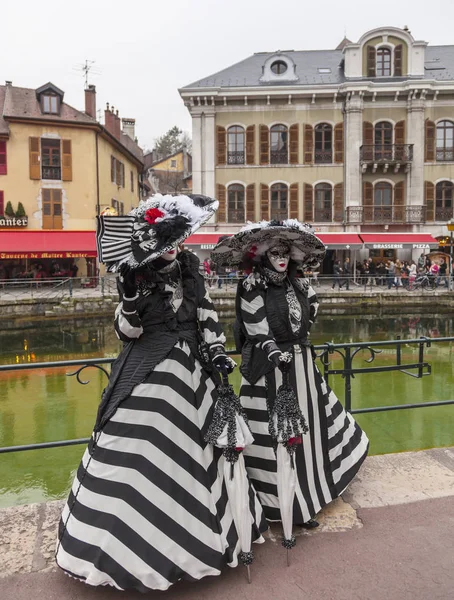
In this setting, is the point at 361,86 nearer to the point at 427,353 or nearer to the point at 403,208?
the point at 403,208

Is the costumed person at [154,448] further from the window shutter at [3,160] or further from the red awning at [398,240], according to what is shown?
the window shutter at [3,160]

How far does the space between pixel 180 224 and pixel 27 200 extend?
25817 millimetres

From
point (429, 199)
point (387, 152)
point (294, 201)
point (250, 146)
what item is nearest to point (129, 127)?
point (250, 146)

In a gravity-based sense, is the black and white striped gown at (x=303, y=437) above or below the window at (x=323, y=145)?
below

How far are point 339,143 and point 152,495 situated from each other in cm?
2699

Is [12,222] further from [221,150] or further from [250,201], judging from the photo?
[250,201]

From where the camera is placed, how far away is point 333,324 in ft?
60.4

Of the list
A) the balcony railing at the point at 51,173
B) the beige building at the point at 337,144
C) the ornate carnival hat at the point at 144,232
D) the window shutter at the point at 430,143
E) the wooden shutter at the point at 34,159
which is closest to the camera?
the ornate carnival hat at the point at 144,232

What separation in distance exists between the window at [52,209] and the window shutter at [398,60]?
62.4ft

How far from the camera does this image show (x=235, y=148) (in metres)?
27.0

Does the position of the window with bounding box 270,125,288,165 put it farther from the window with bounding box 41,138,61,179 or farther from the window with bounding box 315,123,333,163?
the window with bounding box 41,138,61,179

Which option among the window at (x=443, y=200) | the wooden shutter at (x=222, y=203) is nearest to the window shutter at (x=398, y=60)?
the window at (x=443, y=200)

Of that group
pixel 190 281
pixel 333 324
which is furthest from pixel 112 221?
pixel 333 324

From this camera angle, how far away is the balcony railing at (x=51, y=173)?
2611cm
